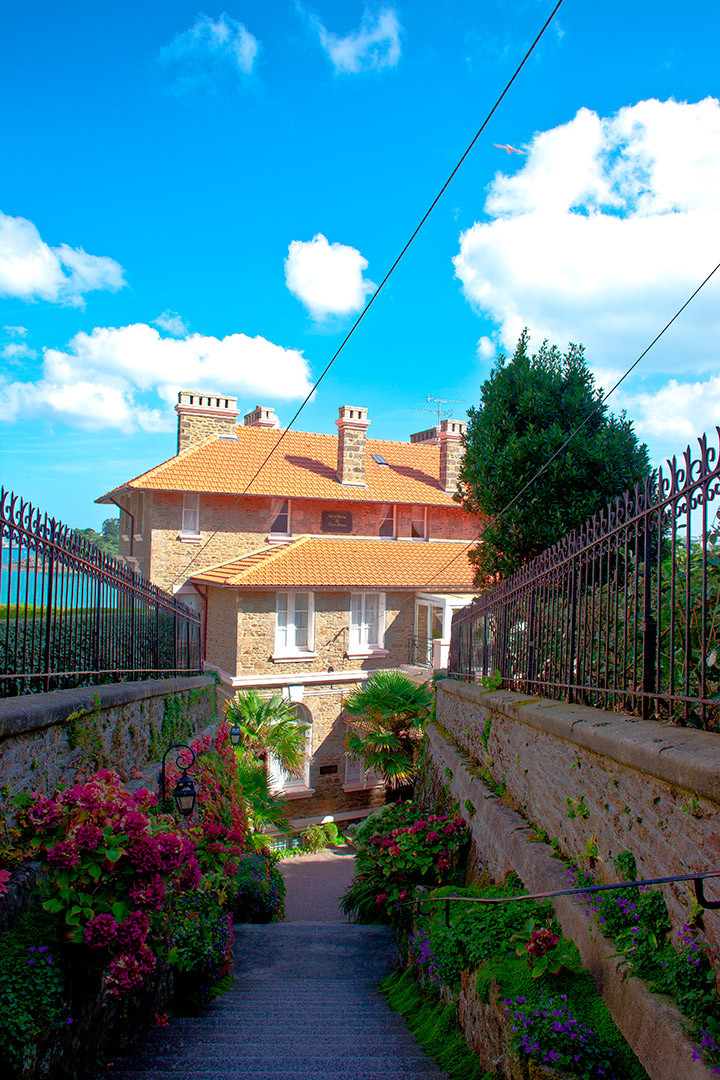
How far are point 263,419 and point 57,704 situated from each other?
22.1 meters

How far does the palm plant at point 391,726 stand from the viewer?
53.3 feet

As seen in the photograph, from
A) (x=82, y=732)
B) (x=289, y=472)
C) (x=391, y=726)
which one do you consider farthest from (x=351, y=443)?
(x=82, y=732)

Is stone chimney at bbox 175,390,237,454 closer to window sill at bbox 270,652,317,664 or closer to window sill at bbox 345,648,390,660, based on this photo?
window sill at bbox 270,652,317,664

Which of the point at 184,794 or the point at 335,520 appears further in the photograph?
the point at 335,520

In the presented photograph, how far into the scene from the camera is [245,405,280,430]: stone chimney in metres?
25.8

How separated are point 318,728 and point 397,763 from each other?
4.02 m

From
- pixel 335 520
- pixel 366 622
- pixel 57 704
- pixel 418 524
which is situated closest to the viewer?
pixel 57 704

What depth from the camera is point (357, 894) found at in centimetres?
920

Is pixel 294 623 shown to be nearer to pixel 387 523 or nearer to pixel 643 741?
pixel 387 523

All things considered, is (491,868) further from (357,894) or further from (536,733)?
(357,894)

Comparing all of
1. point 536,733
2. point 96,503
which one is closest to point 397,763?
point 536,733

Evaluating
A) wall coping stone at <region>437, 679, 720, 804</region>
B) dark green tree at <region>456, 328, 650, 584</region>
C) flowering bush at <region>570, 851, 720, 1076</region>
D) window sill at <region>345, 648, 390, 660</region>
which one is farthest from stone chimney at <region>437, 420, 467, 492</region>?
flowering bush at <region>570, 851, 720, 1076</region>

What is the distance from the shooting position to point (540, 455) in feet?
37.8

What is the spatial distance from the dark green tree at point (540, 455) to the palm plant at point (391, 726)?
5.72 metres
